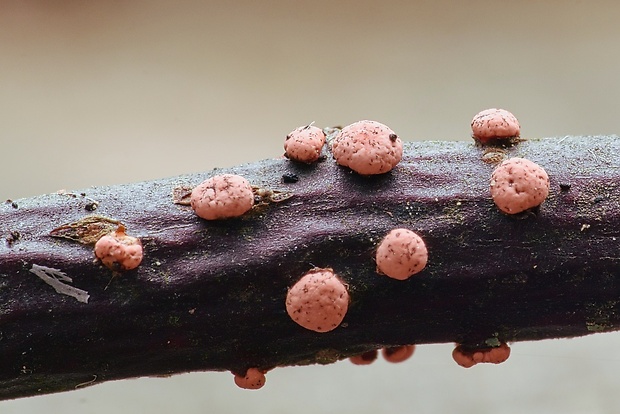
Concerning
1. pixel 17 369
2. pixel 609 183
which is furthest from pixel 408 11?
pixel 17 369

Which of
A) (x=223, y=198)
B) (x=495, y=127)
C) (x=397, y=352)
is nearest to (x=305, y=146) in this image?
(x=223, y=198)

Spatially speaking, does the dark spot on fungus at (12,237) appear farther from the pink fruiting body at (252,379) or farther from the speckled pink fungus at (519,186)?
the speckled pink fungus at (519,186)

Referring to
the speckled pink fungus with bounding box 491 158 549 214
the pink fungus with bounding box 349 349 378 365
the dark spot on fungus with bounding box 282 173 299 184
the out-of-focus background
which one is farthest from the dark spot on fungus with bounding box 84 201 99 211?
the out-of-focus background

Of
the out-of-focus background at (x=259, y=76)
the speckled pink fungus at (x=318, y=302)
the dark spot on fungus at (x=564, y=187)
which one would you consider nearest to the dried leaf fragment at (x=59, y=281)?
the speckled pink fungus at (x=318, y=302)

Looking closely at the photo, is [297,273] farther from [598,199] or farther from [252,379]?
[598,199]

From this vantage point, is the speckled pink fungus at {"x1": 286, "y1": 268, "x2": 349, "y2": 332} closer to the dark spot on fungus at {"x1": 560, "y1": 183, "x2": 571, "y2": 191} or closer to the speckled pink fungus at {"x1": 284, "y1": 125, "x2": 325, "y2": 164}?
the speckled pink fungus at {"x1": 284, "y1": 125, "x2": 325, "y2": 164}

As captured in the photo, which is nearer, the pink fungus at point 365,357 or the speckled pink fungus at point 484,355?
the speckled pink fungus at point 484,355

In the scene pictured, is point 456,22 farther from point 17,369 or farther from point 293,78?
point 17,369
